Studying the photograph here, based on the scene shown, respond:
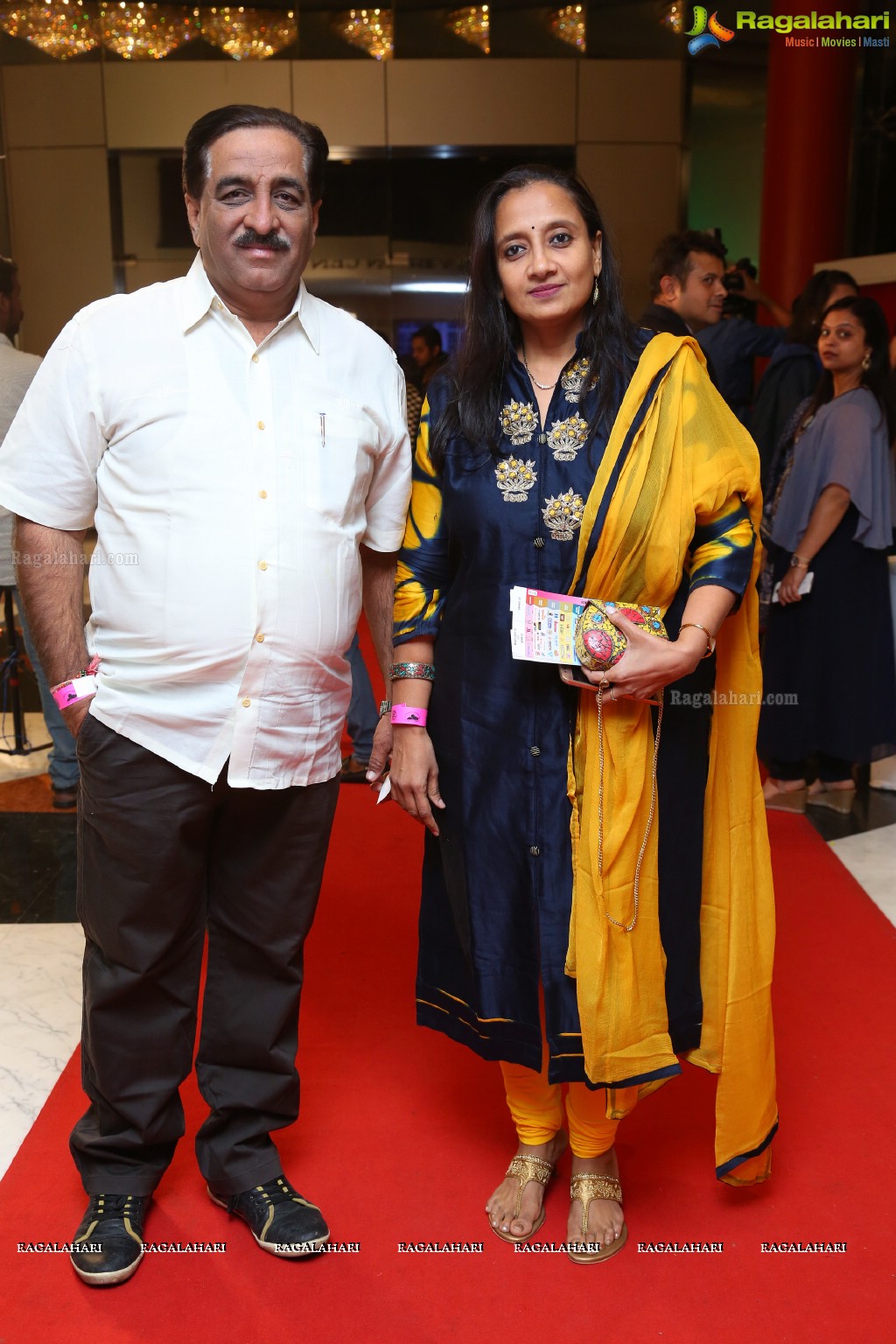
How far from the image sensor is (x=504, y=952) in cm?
174

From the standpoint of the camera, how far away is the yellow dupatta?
1591 mm

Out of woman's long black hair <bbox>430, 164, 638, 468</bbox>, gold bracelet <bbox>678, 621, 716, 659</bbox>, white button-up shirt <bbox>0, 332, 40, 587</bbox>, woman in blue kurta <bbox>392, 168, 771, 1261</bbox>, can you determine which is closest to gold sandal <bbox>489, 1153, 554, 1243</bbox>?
woman in blue kurta <bbox>392, 168, 771, 1261</bbox>

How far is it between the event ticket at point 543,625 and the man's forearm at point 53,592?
61cm

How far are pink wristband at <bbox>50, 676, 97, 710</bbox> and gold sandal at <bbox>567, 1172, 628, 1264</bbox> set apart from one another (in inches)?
41.1

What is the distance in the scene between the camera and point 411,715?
5.81ft

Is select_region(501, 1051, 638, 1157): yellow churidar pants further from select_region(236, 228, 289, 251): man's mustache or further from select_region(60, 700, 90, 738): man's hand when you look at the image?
select_region(236, 228, 289, 251): man's mustache

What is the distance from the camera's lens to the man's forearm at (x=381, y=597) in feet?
6.08

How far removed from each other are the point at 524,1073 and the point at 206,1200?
21.3 inches

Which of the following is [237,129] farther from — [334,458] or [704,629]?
[704,629]

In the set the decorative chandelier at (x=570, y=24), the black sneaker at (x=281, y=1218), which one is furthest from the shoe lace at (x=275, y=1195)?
the decorative chandelier at (x=570, y=24)

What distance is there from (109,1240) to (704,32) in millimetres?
8754

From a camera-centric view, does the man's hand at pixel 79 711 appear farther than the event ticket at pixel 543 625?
Yes

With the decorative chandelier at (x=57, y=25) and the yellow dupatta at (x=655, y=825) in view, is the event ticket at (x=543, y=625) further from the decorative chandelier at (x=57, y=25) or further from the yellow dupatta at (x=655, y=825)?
the decorative chandelier at (x=57, y=25)

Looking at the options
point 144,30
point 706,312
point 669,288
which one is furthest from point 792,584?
point 144,30
